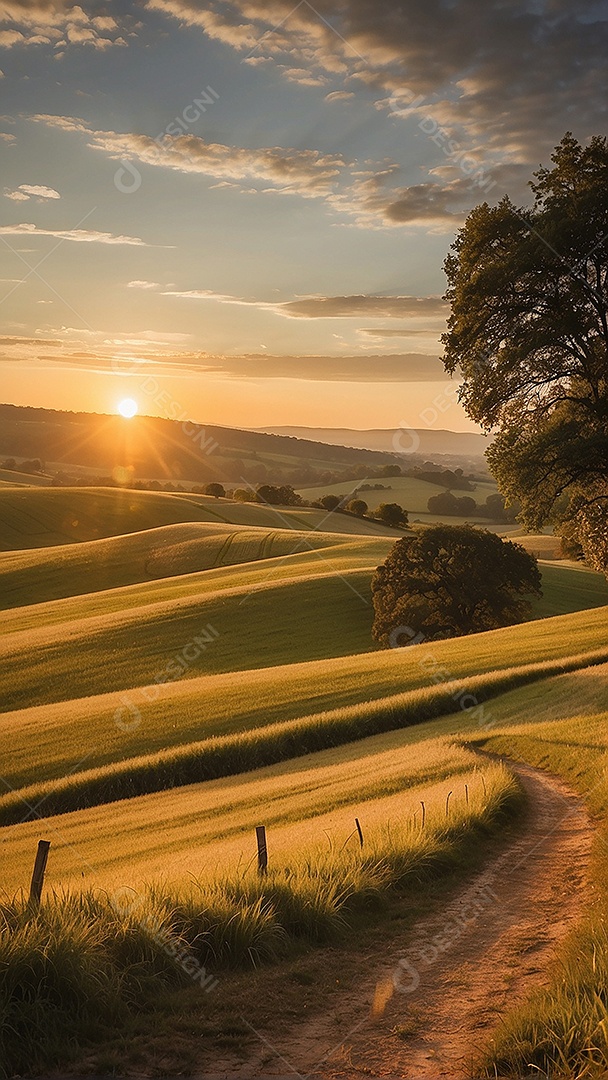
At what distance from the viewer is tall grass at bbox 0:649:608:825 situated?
A: 24.8 m

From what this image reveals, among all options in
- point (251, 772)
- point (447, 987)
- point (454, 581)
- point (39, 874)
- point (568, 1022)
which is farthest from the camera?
point (454, 581)

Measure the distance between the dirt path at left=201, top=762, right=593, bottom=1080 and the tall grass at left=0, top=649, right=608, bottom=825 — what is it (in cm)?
1434

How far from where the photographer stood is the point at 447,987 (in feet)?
27.0

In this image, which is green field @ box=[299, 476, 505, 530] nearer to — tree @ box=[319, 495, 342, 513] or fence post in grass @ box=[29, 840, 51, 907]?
tree @ box=[319, 495, 342, 513]

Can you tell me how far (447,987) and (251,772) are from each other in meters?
17.6

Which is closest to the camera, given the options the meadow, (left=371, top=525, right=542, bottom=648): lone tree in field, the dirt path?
the dirt path

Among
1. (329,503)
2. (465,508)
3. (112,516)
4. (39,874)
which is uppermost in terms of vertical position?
(329,503)

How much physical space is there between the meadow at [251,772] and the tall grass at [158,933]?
26mm

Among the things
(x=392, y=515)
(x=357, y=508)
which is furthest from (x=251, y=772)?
(x=357, y=508)

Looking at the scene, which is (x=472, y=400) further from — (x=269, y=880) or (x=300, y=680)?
(x=269, y=880)

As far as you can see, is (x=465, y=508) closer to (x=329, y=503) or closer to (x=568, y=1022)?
(x=329, y=503)

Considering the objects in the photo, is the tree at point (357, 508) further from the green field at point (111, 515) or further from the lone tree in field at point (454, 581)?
the lone tree in field at point (454, 581)

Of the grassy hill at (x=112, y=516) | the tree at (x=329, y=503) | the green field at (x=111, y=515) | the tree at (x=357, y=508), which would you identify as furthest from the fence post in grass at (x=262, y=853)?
the tree at (x=329, y=503)

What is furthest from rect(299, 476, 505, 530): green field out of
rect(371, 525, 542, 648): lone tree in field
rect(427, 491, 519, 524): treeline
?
rect(371, 525, 542, 648): lone tree in field
